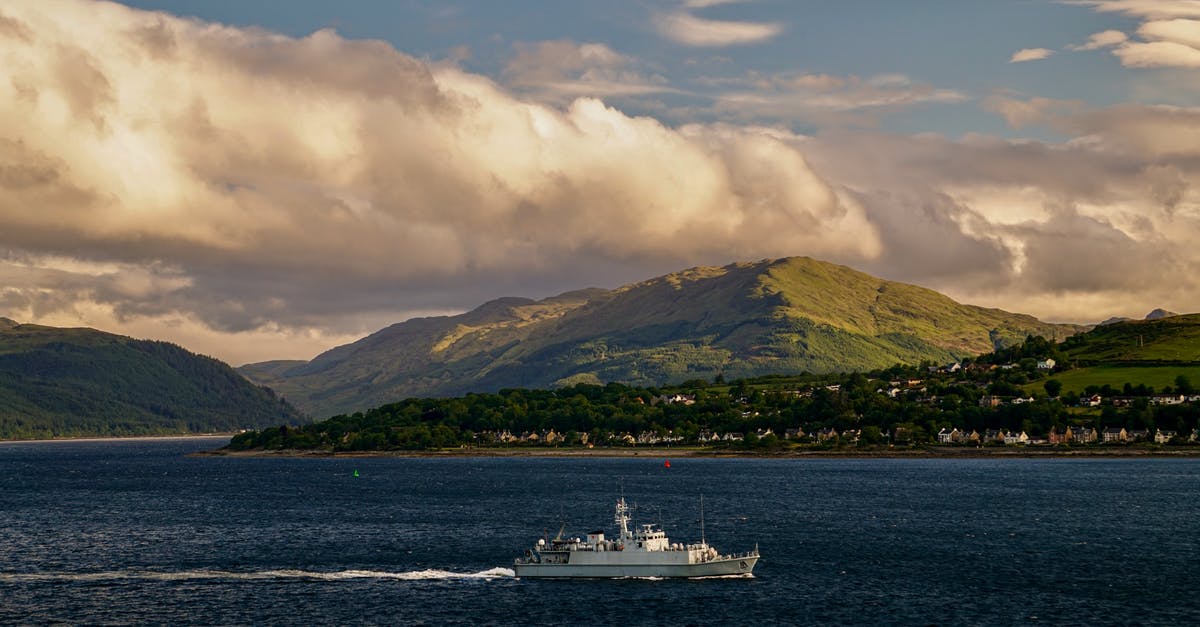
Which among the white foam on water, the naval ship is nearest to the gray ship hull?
the naval ship

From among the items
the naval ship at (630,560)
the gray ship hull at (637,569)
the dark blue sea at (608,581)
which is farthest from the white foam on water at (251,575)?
the naval ship at (630,560)

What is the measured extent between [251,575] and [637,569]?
138ft

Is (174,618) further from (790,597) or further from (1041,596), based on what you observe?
(1041,596)

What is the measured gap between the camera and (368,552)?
141m

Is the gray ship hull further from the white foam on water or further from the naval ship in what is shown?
the white foam on water

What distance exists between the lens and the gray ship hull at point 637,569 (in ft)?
388

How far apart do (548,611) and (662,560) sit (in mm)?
17877

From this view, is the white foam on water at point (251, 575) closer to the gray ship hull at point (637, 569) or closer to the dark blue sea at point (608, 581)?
the dark blue sea at point (608, 581)

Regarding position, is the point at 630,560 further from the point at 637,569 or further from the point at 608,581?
the point at 608,581

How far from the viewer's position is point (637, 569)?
388 feet

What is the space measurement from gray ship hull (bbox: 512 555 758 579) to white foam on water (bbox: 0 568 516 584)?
367cm

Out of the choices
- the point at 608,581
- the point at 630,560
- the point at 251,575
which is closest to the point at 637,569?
the point at 630,560

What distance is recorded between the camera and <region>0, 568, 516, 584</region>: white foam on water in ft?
399

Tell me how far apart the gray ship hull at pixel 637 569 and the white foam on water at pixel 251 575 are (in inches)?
144
